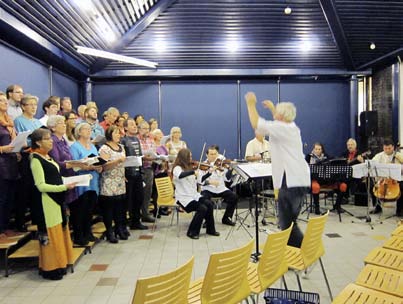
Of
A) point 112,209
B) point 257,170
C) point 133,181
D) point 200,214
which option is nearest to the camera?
point 257,170

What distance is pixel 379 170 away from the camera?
643cm

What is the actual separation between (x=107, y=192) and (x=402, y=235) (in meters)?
3.40

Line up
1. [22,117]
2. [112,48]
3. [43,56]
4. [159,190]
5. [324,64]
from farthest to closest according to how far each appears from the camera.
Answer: [324,64] < [112,48] < [43,56] < [159,190] < [22,117]

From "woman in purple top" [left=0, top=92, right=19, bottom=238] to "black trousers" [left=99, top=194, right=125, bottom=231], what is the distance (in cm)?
110

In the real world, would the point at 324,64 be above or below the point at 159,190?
above

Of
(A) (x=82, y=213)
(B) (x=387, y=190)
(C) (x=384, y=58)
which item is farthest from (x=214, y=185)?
(C) (x=384, y=58)

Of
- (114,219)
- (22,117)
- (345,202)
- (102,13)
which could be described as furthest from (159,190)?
(345,202)

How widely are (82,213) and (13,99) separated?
1.70 m

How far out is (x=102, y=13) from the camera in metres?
6.71

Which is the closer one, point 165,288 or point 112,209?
point 165,288

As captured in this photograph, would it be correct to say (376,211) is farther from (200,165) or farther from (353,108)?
(353,108)

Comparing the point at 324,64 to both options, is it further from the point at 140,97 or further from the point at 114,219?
the point at 114,219

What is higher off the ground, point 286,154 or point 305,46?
point 305,46

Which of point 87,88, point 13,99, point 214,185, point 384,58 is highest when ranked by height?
point 384,58
